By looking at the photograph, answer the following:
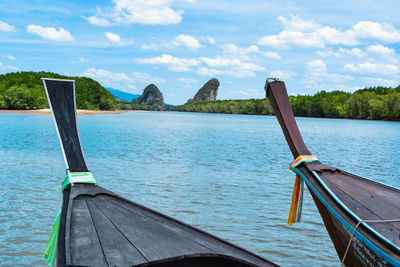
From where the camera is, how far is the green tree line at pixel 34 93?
7625cm

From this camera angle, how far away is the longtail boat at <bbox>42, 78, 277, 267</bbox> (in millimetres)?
2621

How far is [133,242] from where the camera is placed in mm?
2914

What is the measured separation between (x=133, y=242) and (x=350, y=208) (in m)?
2.42

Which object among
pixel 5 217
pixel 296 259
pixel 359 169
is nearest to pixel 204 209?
pixel 296 259

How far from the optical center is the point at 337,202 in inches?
155

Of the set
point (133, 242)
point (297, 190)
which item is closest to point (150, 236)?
point (133, 242)

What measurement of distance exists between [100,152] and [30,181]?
766 centimetres

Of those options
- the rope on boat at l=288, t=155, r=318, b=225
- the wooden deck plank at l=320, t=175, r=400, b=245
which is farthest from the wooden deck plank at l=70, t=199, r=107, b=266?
the rope on boat at l=288, t=155, r=318, b=225

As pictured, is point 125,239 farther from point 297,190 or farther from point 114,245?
point 297,190

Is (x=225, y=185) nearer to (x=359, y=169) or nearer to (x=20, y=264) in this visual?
(x=20, y=264)

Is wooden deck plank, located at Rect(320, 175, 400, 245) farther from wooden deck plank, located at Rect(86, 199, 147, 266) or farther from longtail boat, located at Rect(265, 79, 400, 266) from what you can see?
A: wooden deck plank, located at Rect(86, 199, 147, 266)

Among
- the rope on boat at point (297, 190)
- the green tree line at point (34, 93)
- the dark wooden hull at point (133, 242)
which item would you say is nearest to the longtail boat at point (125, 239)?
the dark wooden hull at point (133, 242)

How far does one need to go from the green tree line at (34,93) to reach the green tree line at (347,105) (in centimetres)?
6081

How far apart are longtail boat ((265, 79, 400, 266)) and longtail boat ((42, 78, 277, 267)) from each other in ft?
3.57
